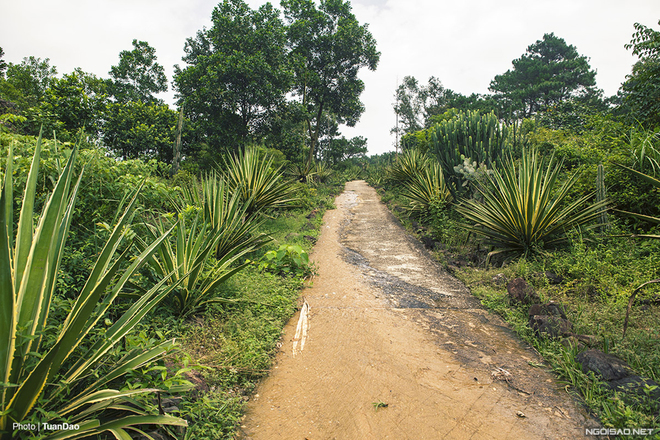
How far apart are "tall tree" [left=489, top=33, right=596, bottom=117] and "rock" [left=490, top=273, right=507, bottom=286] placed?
26456mm

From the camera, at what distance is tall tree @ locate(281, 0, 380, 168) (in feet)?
55.3

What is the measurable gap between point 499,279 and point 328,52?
16025 mm

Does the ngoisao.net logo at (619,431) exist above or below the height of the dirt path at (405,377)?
above

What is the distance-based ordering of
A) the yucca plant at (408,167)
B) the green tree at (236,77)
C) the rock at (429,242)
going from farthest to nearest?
the green tree at (236,77), the yucca plant at (408,167), the rock at (429,242)

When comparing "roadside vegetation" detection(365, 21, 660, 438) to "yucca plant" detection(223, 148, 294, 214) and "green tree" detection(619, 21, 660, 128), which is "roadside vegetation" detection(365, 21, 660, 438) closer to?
"green tree" detection(619, 21, 660, 128)

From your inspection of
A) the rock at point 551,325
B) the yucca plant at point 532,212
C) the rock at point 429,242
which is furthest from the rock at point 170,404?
the rock at point 429,242

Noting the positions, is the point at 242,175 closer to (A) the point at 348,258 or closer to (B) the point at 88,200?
(A) the point at 348,258

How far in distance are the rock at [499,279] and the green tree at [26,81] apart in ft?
72.5

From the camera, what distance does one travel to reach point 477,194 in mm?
7191

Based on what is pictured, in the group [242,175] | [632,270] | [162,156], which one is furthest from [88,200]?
[162,156]

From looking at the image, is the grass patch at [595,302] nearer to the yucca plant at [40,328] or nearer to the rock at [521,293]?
the rock at [521,293]

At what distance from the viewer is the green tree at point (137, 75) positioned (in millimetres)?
19203

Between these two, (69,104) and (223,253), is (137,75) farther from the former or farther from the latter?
(223,253)

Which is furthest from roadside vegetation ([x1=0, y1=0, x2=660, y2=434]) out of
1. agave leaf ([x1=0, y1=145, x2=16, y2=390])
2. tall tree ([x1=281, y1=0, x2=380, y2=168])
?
tall tree ([x1=281, y1=0, x2=380, y2=168])
